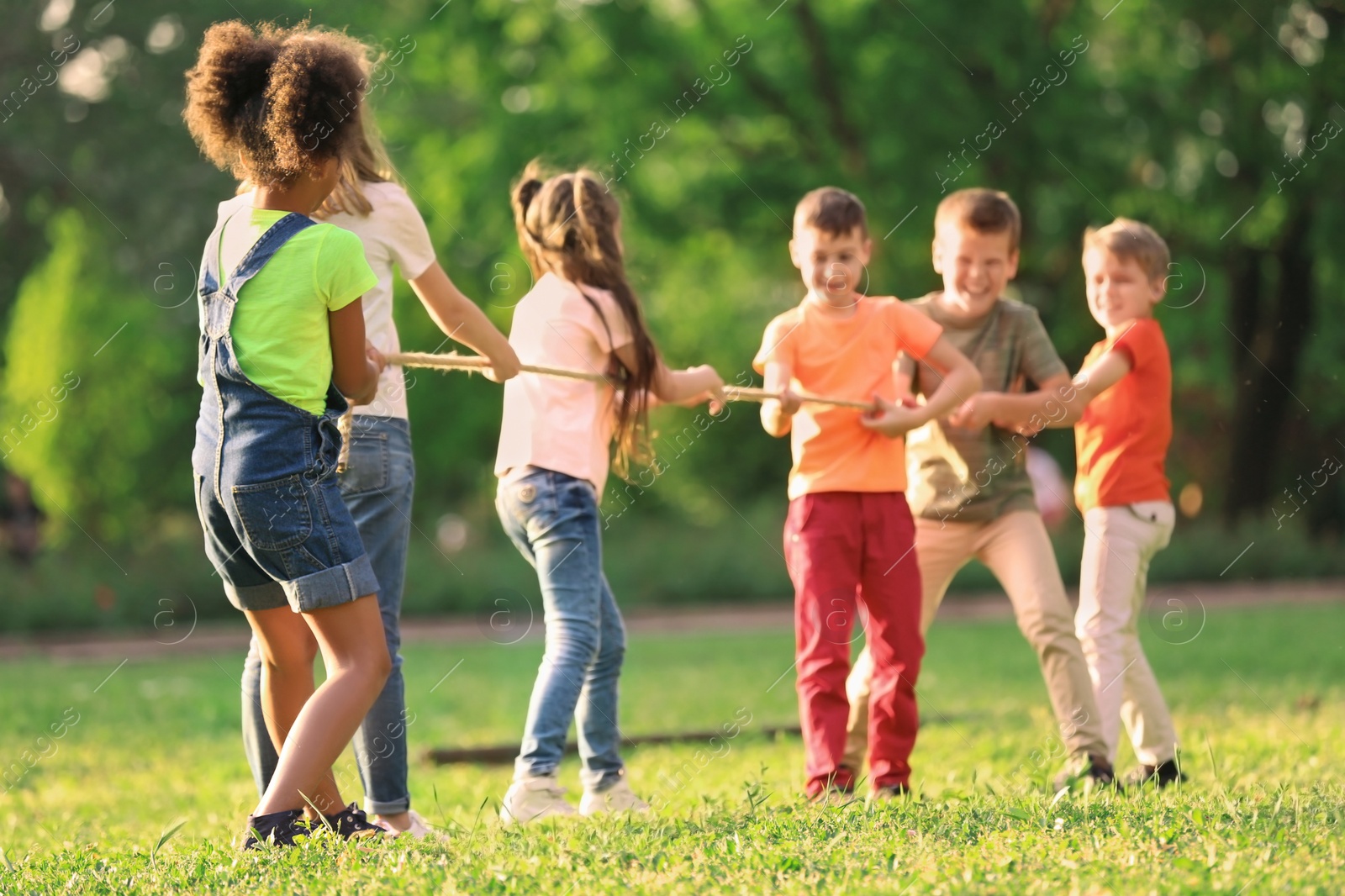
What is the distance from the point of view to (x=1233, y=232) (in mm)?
18953

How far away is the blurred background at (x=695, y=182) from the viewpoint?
1619cm

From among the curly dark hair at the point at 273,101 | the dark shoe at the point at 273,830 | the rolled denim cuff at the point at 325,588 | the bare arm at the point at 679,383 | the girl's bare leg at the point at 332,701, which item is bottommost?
the dark shoe at the point at 273,830

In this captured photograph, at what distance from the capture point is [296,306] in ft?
11.4

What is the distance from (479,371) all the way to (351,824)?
52.7 inches

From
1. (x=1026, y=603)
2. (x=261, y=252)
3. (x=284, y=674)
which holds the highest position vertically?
(x=261, y=252)

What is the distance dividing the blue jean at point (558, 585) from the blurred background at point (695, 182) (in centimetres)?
1108

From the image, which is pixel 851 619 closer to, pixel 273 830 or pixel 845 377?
pixel 845 377

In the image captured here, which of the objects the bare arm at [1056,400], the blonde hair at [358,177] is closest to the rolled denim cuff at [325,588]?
the blonde hair at [358,177]

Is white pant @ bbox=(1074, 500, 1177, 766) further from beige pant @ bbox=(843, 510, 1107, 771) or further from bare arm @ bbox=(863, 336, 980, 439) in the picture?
bare arm @ bbox=(863, 336, 980, 439)

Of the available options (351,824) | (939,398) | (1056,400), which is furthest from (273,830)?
(1056,400)

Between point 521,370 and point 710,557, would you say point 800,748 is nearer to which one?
point 521,370

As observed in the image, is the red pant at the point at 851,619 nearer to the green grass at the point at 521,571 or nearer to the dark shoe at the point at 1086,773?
the dark shoe at the point at 1086,773

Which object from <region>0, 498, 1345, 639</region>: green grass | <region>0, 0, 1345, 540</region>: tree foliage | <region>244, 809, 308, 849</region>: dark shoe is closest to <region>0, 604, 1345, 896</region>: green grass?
<region>244, 809, 308, 849</region>: dark shoe

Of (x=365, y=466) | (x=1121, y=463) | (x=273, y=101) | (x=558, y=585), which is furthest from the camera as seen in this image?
(x=1121, y=463)
